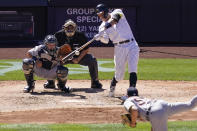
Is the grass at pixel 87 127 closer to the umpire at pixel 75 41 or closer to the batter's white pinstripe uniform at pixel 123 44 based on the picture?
the batter's white pinstripe uniform at pixel 123 44

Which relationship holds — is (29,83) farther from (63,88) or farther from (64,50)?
(64,50)

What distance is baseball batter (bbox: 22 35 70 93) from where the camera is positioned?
12977 mm

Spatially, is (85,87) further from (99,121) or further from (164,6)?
(164,6)

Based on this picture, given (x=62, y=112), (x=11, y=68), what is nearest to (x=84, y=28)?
(x=11, y=68)

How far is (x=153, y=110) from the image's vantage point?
681 cm

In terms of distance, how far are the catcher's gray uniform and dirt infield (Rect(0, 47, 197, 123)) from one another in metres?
2.89

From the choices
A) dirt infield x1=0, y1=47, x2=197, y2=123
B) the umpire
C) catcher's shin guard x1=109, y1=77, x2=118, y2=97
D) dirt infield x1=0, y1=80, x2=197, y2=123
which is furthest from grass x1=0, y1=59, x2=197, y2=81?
catcher's shin guard x1=109, y1=77, x2=118, y2=97

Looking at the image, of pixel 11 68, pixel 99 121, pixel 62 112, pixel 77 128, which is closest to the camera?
pixel 77 128

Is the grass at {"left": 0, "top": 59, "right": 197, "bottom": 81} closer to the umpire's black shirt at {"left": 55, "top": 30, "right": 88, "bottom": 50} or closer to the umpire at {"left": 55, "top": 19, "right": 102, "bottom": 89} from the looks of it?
the umpire at {"left": 55, "top": 19, "right": 102, "bottom": 89}

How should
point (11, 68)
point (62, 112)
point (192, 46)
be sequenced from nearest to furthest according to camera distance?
1. point (62, 112)
2. point (11, 68)
3. point (192, 46)

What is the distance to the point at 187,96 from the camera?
12.7 meters

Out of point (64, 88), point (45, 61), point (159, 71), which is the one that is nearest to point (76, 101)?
point (64, 88)

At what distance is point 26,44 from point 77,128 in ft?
70.1

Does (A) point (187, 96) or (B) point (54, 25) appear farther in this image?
(B) point (54, 25)
